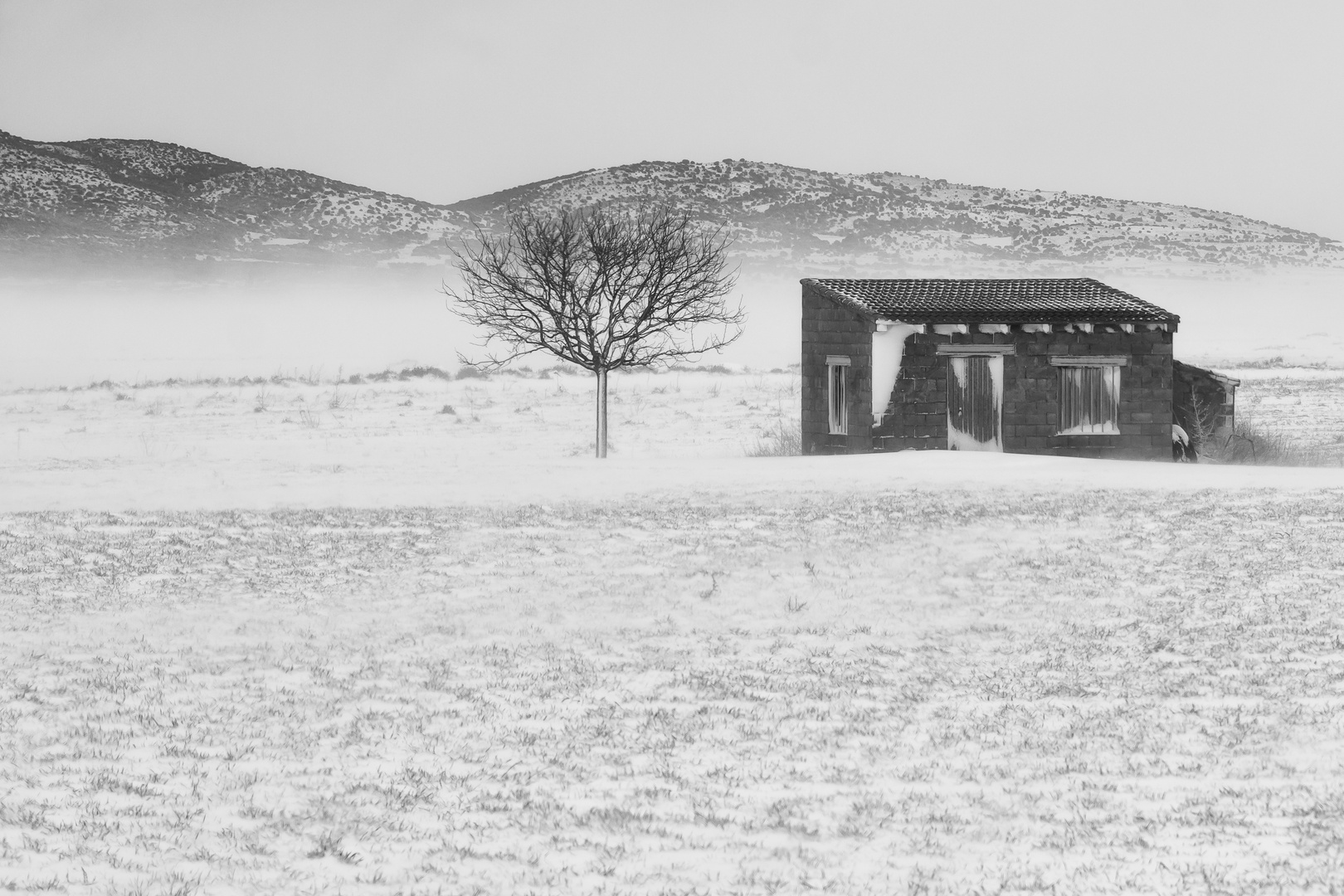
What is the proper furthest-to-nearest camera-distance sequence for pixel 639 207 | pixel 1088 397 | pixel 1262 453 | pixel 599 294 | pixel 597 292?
pixel 639 207, pixel 597 292, pixel 599 294, pixel 1262 453, pixel 1088 397

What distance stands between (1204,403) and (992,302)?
204 inches

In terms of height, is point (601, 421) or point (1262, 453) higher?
point (601, 421)

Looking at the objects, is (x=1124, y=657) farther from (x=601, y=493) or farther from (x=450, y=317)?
(x=450, y=317)

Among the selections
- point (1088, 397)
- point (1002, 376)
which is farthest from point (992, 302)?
point (1088, 397)

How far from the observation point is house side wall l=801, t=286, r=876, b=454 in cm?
2816

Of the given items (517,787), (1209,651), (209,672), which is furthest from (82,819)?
(1209,651)

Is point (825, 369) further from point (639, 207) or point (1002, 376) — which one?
point (639, 207)

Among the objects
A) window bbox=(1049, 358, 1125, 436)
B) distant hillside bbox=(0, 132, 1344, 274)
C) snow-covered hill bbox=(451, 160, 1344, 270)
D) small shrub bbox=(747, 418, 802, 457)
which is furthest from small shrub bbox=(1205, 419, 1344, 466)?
snow-covered hill bbox=(451, 160, 1344, 270)

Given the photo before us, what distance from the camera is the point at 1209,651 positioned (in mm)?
10781

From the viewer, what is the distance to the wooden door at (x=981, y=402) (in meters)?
28.1

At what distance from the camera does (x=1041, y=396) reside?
28141 millimetres

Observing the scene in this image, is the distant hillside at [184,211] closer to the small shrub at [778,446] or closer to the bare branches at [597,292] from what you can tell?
the small shrub at [778,446]

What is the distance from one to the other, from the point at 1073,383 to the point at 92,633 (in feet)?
68.0

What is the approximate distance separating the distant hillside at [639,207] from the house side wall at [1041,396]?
102647 mm
